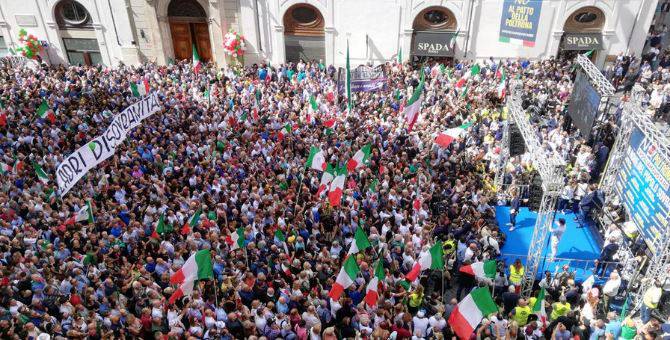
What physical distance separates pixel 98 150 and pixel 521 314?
11456 mm

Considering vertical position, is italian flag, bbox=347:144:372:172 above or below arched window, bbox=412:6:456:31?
below

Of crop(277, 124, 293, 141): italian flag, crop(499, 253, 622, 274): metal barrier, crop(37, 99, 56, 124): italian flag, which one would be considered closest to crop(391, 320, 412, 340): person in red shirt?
crop(499, 253, 622, 274): metal barrier


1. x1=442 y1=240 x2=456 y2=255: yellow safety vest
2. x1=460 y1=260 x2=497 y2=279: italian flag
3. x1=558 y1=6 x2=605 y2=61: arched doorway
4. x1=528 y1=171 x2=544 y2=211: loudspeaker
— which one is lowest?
x1=528 y1=171 x2=544 y2=211: loudspeaker

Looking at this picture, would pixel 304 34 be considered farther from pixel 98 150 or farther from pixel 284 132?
pixel 98 150

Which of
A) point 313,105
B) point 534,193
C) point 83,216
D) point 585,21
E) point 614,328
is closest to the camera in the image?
point 614,328

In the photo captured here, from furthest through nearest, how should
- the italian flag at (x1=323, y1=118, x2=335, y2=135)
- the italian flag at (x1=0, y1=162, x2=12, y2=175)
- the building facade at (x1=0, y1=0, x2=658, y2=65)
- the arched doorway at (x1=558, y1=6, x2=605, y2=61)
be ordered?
the arched doorway at (x1=558, y1=6, x2=605, y2=61)
the building facade at (x1=0, y1=0, x2=658, y2=65)
the italian flag at (x1=323, y1=118, x2=335, y2=135)
the italian flag at (x1=0, y1=162, x2=12, y2=175)

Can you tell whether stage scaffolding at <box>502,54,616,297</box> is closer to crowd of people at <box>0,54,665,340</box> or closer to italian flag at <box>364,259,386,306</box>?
crowd of people at <box>0,54,665,340</box>

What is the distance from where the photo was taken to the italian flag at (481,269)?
10.2 meters

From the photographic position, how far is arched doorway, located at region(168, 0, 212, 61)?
2911 cm

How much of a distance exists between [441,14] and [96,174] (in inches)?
833

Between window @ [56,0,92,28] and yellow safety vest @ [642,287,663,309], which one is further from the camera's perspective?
window @ [56,0,92,28]

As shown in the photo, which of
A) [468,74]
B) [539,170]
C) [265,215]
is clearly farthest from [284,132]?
[468,74]

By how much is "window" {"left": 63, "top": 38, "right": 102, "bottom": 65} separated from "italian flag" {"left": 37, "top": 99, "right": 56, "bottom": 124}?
14.2 m

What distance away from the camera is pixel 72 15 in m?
29.8
